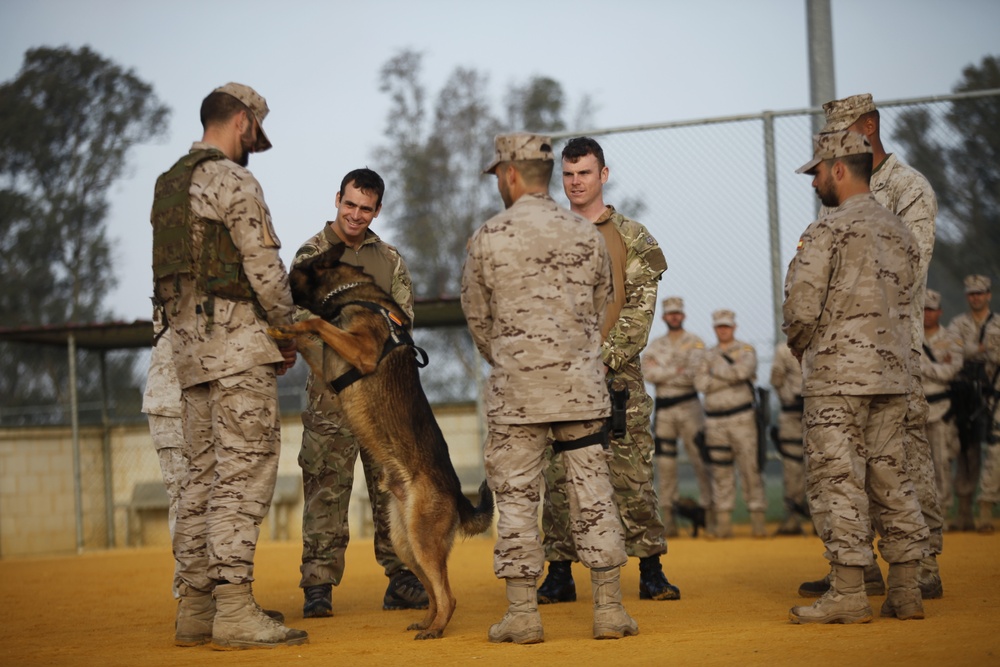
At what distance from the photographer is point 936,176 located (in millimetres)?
14773

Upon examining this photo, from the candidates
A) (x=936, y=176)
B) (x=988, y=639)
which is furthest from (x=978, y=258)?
(x=988, y=639)

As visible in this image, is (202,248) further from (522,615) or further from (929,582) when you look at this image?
(929,582)

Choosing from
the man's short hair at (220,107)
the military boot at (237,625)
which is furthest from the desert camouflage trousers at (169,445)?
the man's short hair at (220,107)

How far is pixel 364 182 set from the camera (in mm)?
6367

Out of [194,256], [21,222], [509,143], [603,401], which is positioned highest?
[21,222]

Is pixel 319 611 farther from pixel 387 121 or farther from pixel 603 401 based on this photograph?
pixel 387 121

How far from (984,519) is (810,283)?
273 inches

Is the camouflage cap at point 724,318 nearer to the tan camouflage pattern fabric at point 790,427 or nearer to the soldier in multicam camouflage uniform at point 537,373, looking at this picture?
the tan camouflage pattern fabric at point 790,427

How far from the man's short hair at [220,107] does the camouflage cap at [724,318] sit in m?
7.52

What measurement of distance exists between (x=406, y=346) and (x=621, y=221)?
168cm

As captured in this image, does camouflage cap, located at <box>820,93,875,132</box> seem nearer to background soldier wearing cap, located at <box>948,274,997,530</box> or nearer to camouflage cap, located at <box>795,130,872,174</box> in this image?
camouflage cap, located at <box>795,130,872,174</box>

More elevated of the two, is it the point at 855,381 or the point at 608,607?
the point at 855,381

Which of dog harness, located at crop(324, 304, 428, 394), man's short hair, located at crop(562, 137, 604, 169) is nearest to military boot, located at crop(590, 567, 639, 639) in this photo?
dog harness, located at crop(324, 304, 428, 394)

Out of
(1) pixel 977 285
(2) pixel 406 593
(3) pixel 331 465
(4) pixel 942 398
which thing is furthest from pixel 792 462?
(3) pixel 331 465
